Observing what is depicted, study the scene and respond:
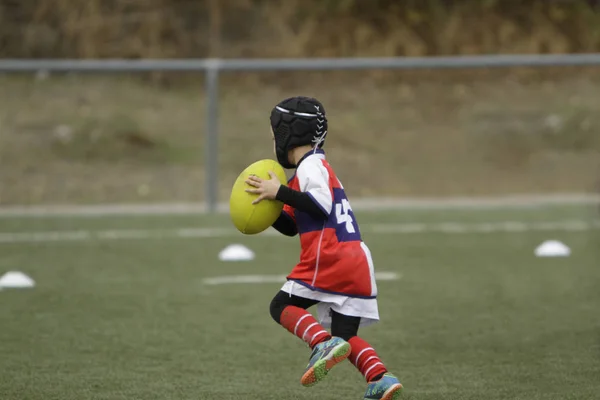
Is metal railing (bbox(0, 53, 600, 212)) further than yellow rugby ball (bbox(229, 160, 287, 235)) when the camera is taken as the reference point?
Yes

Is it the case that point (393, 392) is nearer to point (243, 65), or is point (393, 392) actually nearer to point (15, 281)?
point (15, 281)

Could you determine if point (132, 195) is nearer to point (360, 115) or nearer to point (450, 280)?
point (360, 115)

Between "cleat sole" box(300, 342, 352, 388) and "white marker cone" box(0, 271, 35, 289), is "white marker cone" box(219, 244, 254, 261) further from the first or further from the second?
"cleat sole" box(300, 342, 352, 388)

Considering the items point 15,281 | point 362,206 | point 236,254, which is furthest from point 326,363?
point 362,206

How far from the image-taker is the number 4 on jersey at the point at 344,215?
225 inches

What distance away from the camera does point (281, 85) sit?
65.3 ft

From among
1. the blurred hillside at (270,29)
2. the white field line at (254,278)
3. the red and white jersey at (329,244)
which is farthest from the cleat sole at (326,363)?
the blurred hillside at (270,29)

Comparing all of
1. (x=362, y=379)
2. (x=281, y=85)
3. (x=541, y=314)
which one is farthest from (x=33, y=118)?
(x=362, y=379)

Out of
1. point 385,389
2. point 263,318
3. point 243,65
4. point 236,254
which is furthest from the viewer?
point 243,65

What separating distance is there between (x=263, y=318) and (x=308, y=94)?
11397mm

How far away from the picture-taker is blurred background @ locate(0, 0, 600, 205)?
17.9 metres

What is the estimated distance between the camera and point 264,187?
18.7ft

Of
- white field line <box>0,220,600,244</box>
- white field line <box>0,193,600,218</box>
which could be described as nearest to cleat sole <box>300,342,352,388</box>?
white field line <box>0,220,600,244</box>

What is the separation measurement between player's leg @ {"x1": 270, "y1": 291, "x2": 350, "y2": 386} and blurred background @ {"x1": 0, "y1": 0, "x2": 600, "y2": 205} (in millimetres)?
11004
